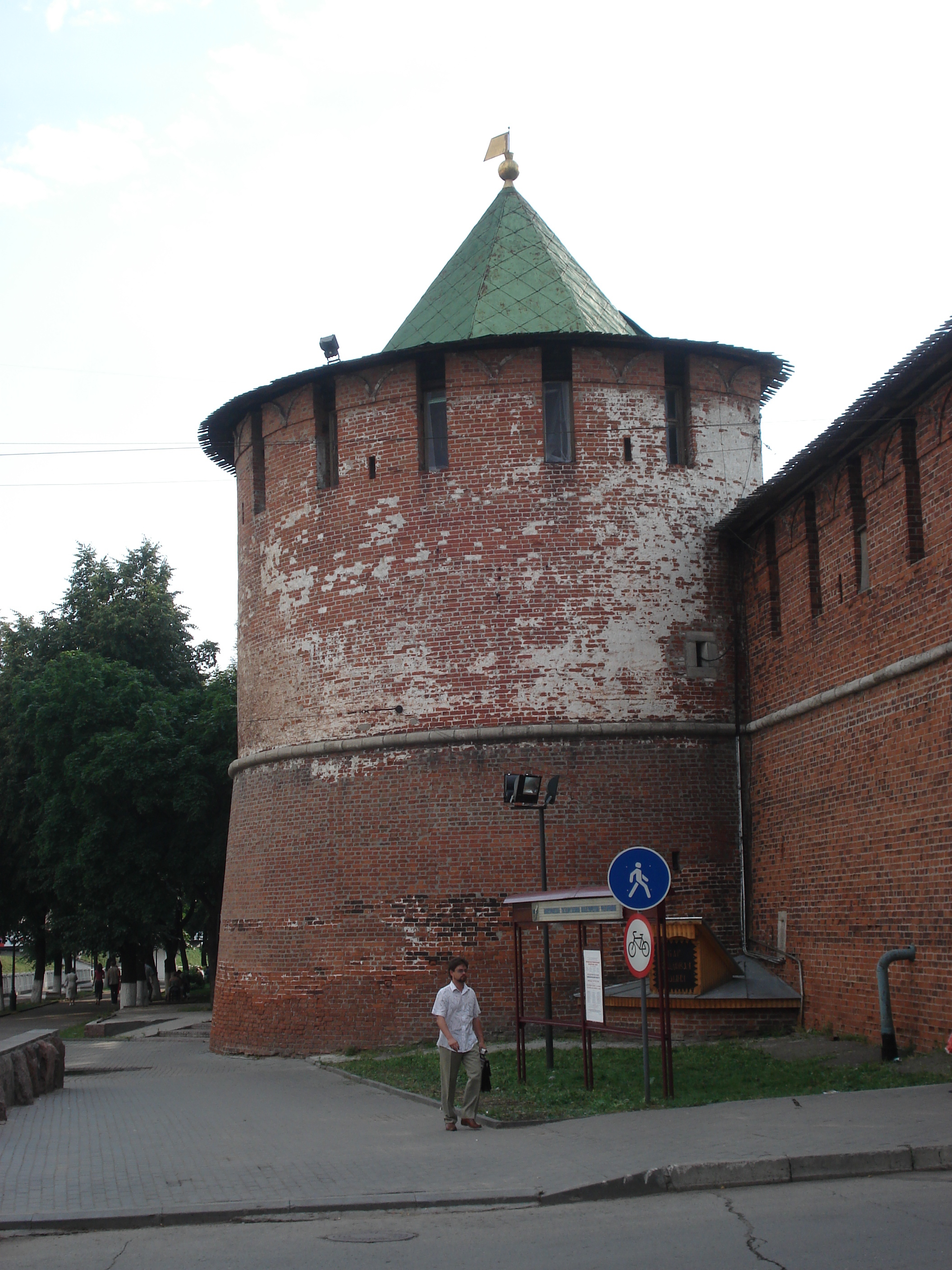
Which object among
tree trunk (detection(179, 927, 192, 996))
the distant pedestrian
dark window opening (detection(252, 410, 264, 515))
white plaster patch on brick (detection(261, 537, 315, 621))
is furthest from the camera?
the distant pedestrian

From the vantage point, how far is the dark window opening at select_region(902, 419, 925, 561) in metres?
13.5

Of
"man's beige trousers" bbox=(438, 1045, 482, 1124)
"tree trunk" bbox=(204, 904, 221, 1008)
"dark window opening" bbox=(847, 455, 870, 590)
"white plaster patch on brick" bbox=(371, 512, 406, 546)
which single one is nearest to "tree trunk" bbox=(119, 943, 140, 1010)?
"tree trunk" bbox=(204, 904, 221, 1008)

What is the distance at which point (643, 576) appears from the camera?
18.1 m

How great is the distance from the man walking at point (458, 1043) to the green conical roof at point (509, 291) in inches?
403

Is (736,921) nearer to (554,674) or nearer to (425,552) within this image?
(554,674)

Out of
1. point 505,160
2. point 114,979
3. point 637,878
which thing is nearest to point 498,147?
point 505,160

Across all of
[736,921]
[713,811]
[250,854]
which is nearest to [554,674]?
[713,811]

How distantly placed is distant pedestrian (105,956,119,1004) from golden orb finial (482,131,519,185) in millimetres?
26787

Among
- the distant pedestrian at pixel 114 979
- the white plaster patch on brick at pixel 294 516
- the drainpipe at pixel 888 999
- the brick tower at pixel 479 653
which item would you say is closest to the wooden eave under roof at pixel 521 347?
the brick tower at pixel 479 653

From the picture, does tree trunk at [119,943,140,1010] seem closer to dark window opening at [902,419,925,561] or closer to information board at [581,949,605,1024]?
information board at [581,949,605,1024]

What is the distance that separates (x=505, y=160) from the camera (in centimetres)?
2205

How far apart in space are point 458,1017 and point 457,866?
21.6 feet

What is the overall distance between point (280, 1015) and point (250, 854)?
2.51 meters

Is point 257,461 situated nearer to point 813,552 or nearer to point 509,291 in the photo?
point 509,291
